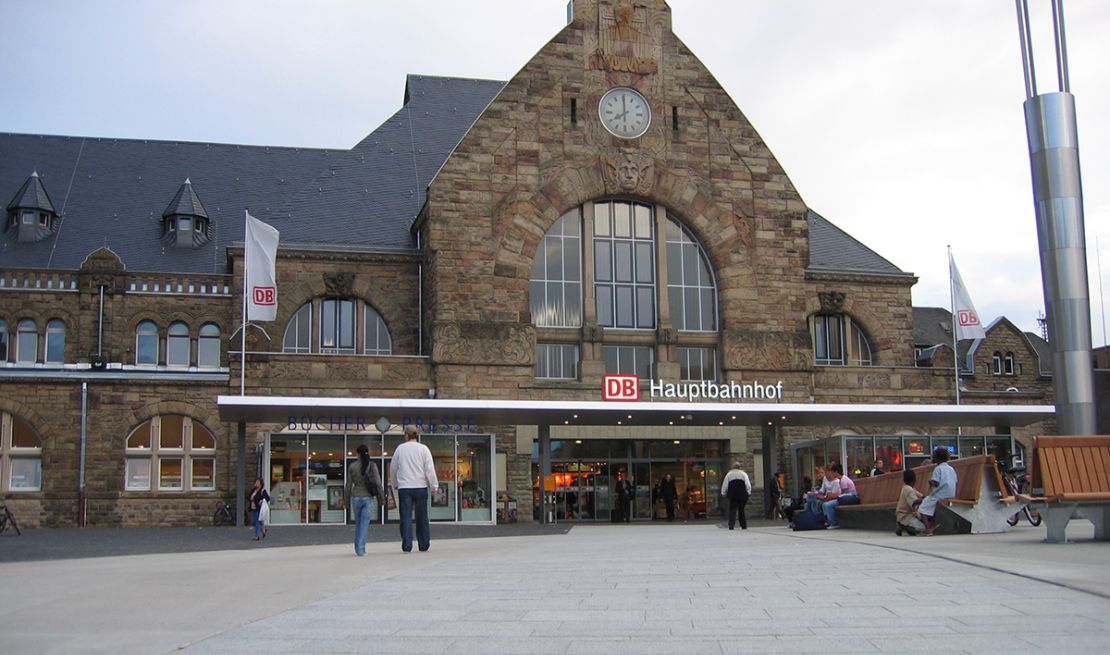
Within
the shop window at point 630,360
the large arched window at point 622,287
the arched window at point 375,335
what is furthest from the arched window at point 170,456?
the shop window at point 630,360

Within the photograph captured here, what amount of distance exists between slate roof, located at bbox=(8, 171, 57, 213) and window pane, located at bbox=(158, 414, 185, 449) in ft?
30.8

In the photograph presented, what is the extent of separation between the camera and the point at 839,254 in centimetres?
4559

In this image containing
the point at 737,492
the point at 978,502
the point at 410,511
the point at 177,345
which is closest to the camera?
the point at 410,511

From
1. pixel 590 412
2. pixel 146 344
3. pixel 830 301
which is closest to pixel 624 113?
pixel 830 301

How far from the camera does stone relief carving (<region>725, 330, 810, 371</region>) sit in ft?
125

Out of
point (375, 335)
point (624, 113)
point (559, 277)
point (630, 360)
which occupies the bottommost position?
point (630, 360)

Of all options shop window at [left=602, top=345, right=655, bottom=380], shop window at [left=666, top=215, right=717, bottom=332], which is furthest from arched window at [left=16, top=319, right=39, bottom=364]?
shop window at [left=666, top=215, right=717, bottom=332]

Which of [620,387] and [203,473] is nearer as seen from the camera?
[620,387]

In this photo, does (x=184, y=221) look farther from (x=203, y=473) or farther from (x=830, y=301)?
(x=830, y=301)

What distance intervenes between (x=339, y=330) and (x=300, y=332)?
4.08ft

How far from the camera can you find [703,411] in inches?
1257

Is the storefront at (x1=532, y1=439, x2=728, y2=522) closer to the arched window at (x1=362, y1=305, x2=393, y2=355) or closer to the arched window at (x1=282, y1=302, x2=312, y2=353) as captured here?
the arched window at (x1=362, y1=305, x2=393, y2=355)

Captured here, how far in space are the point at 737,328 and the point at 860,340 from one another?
27.8 ft

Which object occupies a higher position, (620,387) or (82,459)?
(620,387)
